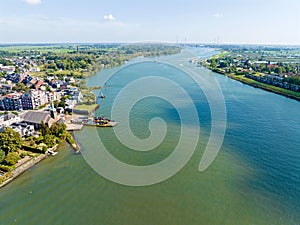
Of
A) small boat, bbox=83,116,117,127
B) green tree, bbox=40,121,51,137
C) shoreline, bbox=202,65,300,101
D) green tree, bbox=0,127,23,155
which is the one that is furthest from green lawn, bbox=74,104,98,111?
shoreline, bbox=202,65,300,101

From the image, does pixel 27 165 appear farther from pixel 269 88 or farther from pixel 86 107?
pixel 269 88

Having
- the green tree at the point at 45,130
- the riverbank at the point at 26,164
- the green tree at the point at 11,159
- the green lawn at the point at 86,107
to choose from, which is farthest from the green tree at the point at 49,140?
the green lawn at the point at 86,107

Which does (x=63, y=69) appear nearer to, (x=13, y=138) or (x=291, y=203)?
(x=13, y=138)

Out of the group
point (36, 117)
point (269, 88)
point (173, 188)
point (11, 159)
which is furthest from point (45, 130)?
point (269, 88)

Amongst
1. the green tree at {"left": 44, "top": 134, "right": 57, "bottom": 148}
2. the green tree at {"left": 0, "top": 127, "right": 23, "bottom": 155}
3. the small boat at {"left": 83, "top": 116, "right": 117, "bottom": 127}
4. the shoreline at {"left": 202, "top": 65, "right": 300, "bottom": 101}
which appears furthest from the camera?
the shoreline at {"left": 202, "top": 65, "right": 300, "bottom": 101}

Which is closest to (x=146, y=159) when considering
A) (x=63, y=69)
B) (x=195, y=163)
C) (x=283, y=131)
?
(x=195, y=163)

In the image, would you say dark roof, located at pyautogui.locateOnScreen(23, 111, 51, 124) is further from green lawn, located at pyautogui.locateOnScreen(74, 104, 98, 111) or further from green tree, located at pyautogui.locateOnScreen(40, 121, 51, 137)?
green lawn, located at pyautogui.locateOnScreen(74, 104, 98, 111)

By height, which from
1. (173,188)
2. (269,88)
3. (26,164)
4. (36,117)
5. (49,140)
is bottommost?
(173,188)

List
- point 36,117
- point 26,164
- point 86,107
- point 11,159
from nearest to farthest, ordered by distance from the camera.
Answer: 1. point 11,159
2. point 26,164
3. point 36,117
4. point 86,107

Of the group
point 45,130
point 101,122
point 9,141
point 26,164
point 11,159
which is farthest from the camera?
point 101,122

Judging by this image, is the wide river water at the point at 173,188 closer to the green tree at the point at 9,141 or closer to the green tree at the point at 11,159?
the green tree at the point at 11,159
